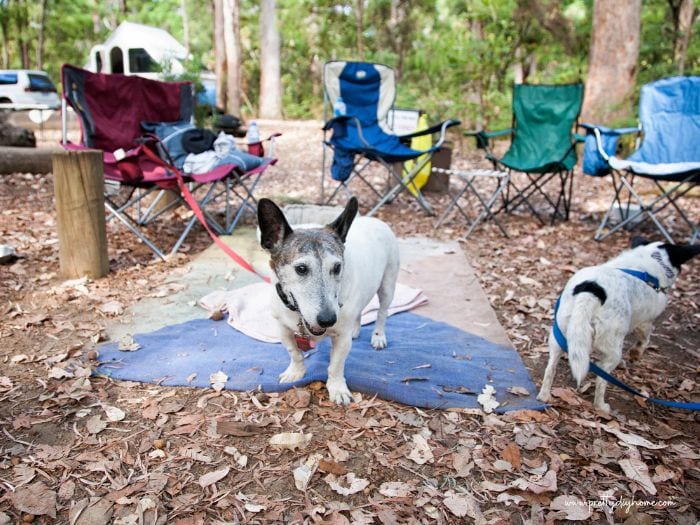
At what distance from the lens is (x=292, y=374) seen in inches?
102

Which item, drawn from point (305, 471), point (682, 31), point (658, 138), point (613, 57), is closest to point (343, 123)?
point (658, 138)

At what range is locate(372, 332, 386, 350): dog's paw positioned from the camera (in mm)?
2984

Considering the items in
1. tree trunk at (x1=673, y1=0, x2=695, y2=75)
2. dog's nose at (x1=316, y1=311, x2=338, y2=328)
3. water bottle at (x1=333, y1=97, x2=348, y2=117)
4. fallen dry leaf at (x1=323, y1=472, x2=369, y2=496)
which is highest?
tree trunk at (x1=673, y1=0, x2=695, y2=75)

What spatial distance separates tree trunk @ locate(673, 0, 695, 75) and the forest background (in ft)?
0.09

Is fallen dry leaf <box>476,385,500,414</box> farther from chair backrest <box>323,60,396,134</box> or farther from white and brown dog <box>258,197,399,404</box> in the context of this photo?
chair backrest <box>323,60,396,134</box>

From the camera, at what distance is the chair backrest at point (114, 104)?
4.98m

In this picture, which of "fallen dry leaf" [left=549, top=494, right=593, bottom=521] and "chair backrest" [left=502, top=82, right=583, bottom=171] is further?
"chair backrest" [left=502, top=82, right=583, bottom=171]

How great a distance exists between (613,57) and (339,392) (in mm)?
8644

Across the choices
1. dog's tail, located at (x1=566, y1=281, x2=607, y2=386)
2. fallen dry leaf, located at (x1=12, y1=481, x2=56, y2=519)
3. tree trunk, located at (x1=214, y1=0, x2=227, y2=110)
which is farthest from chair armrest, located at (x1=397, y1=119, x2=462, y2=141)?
tree trunk, located at (x1=214, y1=0, x2=227, y2=110)

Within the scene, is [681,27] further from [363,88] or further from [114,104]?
[114,104]

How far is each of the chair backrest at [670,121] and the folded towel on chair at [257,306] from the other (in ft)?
12.3

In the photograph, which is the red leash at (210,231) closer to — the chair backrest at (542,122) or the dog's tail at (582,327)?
the dog's tail at (582,327)

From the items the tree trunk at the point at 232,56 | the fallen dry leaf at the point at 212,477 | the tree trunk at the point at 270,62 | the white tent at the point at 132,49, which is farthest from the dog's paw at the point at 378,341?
the white tent at the point at 132,49

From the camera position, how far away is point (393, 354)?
115 inches
